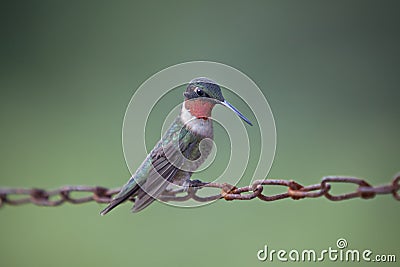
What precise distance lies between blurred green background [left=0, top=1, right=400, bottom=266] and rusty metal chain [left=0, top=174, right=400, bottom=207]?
159 cm

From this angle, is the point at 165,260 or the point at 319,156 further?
the point at 319,156

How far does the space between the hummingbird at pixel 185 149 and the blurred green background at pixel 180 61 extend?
4.53 feet

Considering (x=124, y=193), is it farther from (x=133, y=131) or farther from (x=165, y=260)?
(x=165, y=260)

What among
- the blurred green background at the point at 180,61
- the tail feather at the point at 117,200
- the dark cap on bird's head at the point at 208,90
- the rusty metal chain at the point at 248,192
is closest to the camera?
the rusty metal chain at the point at 248,192

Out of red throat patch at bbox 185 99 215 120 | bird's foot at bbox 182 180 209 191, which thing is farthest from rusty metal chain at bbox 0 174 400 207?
red throat patch at bbox 185 99 215 120

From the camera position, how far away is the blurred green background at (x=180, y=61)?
4.41 m

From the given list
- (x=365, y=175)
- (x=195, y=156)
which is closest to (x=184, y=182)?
(x=195, y=156)

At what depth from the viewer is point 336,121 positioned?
5664mm

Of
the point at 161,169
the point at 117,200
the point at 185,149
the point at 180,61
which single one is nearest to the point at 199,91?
the point at 185,149

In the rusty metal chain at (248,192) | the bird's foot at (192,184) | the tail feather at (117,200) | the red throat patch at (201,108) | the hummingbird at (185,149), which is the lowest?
the rusty metal chain at (248,192)

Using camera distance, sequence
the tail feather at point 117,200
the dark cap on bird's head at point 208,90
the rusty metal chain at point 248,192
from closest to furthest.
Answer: the rusty metal chain at point 248,192 → the tail feather at point 117,200 → the dark cap on bird's head at point 208,90

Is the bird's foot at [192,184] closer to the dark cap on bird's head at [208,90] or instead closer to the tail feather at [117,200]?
the tail feather at [117,200]

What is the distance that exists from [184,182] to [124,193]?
26 cm

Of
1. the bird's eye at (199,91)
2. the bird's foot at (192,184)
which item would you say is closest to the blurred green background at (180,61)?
the bird's foot at (192,184)
